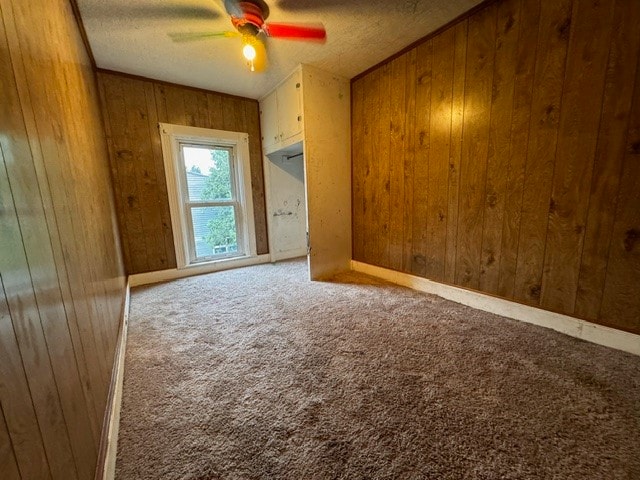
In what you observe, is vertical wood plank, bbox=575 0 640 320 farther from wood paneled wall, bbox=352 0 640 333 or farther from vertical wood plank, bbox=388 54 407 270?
vertical wood plank, bbox=388 54 407 270

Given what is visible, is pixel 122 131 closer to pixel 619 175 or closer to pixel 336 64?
pixel 336 64

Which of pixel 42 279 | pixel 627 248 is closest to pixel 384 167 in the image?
pixel 627 248

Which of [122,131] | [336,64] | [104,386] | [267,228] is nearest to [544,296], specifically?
[104,386]

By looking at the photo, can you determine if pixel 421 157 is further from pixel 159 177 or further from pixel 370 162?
pixel 159 177

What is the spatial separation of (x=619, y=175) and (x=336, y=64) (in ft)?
7.88

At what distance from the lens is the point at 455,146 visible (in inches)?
78.2

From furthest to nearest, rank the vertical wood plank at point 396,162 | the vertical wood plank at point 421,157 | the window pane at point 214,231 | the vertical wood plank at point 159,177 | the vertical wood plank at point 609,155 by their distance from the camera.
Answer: the window pane at point 214,231 → the vertical wood plank at point 159,177 → the vertical wood plank at point 396,162 → the vertical wood plank at point 421,157 → the vertical wood plank at point 609,155

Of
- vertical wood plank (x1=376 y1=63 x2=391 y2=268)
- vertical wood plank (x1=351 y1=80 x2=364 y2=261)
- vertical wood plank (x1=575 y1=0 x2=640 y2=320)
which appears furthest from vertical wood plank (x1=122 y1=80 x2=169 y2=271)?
vertical wood plank (x1=575 y1=0 x2=640 y2=320)

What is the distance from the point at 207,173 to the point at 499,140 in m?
3.16

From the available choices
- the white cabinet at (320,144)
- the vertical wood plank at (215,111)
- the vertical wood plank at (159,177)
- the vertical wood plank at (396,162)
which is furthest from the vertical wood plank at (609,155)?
the vertical wood plank at (159,177)

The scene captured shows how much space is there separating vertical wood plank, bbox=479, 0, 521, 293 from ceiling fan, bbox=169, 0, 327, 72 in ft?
4.31

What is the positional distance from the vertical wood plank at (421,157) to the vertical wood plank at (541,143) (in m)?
0.73

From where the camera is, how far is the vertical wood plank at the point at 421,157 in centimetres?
212

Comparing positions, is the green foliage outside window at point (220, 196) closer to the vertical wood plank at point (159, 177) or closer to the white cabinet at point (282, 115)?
the vertical wood plank at point (159, 177)
